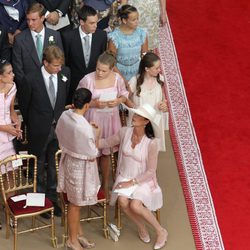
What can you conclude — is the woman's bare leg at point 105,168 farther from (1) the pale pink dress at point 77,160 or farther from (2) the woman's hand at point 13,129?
(2) the woman's hand at point 13,129

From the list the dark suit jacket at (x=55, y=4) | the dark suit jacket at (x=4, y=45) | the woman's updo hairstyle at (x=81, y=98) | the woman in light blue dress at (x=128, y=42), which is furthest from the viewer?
the dark suit jacket at (x=55, y=4)

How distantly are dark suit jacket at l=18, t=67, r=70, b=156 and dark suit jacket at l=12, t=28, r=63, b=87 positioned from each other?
223 millimetres

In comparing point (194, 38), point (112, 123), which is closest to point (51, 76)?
point (112, 123)

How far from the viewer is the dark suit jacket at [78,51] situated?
322 inches

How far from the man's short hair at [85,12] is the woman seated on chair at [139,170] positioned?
4.18 ft

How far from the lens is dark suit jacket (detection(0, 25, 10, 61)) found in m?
7.95

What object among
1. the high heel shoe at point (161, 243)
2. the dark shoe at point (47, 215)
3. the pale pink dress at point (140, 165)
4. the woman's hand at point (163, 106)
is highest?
the woman's hand at point (163, 106)

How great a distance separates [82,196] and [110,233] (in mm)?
759

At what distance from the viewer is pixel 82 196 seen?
725 cm

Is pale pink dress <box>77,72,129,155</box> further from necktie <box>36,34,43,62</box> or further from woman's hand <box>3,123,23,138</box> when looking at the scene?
woman's hand <box>3,123,23,138</box>

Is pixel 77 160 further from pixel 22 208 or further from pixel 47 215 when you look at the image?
pixel 47 215

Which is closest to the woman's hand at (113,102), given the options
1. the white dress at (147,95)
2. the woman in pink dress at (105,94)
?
the woman in pink dress at (105,94)

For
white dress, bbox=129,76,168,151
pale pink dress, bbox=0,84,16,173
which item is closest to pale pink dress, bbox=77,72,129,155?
white dress, bbox=129,76,168,151

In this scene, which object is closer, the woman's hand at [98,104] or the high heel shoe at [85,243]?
the high heel shoe at [85,243]
